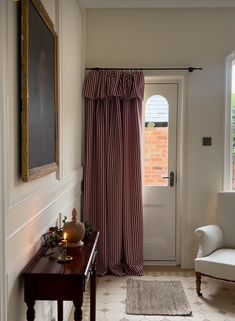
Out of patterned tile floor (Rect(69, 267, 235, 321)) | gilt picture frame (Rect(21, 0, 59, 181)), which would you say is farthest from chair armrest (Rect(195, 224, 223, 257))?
gilt picture frame (Rect(21, 0, 59, 181))

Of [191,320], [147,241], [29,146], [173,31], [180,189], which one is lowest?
[191,320]

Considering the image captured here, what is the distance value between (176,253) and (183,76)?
6.51 feet

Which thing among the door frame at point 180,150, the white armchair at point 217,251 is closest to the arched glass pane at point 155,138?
the door frame at point 180,150

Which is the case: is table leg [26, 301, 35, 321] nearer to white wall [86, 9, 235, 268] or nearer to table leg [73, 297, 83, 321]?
table leg [73, 297, 83, 321]

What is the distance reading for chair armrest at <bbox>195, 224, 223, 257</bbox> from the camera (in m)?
3.42

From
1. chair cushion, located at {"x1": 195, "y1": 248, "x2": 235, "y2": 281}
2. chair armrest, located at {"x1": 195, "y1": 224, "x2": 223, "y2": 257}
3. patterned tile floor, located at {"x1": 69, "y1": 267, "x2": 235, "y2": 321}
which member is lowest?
patterned tile floor, located at {"x1": 69, "y1": 267, "x2": 235, "y2": 321}

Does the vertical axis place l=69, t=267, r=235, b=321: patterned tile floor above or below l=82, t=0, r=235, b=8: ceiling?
below

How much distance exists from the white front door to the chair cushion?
0.87 metres

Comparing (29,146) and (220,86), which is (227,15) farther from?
(29,146)

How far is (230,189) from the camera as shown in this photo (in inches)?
157

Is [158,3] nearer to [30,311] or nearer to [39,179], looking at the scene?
[39,179]

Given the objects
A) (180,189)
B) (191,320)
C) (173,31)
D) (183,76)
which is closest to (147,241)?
(180,189)

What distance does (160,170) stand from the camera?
13.6 ft

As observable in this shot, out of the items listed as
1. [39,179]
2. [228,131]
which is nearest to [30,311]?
[39,179]
